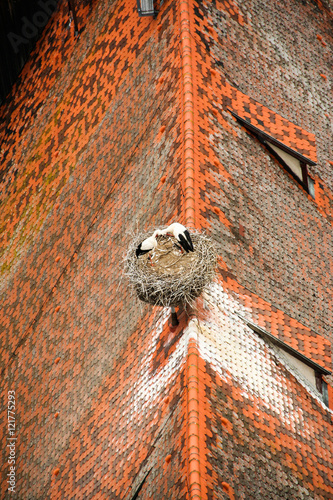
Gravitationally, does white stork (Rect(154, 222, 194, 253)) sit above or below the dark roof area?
above

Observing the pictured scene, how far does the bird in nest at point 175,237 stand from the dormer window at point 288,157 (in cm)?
459

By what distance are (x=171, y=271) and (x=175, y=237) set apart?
0.51 metres

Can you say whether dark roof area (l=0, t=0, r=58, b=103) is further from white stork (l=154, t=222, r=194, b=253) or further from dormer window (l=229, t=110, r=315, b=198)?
white stork (l=154, t=222, r=194, b=253)

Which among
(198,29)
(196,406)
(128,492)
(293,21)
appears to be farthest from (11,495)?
(293,21)

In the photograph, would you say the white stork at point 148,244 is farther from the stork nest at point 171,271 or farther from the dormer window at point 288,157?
the dormer window at point 288,157

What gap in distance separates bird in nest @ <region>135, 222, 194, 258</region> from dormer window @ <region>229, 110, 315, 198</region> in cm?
459

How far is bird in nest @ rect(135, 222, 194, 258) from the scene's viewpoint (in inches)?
527

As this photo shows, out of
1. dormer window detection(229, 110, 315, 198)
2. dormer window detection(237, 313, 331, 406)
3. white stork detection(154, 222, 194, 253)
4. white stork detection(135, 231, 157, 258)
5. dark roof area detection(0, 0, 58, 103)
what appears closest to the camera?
white stork detection(154, 222, 194, 253)

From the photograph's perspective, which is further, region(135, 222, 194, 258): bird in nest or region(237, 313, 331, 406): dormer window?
region(237, 313, 331, 406): dormer window

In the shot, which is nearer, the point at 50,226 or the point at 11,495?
the point at 11,495

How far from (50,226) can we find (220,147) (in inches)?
186

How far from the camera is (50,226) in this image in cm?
1977

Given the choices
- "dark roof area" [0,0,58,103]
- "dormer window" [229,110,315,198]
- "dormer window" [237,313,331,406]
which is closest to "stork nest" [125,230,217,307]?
"dormer window" [237,313,331,406]

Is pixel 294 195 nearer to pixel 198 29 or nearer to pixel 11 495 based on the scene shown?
pixel 198 29
